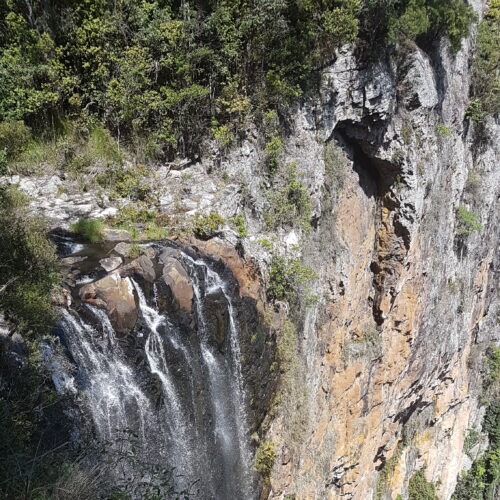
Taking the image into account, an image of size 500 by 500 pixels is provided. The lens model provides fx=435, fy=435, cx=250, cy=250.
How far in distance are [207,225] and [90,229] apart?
6.35ft

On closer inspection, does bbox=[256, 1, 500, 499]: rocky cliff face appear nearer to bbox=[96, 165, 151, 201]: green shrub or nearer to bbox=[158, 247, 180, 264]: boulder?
bbox=[96, 165, 151, 201]: green shrub

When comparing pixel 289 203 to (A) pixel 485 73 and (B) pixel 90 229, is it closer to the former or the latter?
(B) pixel 90 229

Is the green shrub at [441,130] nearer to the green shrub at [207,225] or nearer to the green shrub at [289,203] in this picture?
the green shrub at [289,203]

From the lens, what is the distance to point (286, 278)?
27.0ft

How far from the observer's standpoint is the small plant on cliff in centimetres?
779

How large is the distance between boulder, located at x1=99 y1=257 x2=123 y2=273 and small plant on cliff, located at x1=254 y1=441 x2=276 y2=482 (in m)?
4.20

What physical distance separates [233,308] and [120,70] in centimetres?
497

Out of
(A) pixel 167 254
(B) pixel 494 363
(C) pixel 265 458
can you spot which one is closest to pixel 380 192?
(A) pixel 167 254

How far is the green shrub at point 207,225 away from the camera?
→ 7.57 m

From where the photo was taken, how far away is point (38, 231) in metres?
5.94

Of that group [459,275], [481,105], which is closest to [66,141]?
[481,105]

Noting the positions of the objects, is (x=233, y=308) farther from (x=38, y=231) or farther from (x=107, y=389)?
(x=38, y=231)

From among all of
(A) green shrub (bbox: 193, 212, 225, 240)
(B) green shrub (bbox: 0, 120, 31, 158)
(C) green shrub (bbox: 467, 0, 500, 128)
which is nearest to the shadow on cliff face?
(A) green shrub (bbox: 193, 212, 225, 240)

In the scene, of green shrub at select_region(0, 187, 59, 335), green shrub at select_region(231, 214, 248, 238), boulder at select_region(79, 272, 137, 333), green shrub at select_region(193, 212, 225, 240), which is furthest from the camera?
green shrub at select_region(231, 214, 248, 238)
